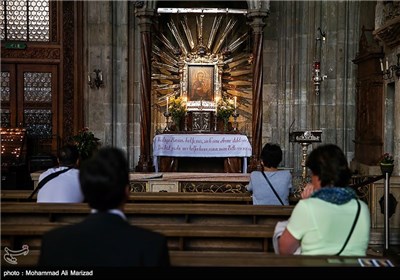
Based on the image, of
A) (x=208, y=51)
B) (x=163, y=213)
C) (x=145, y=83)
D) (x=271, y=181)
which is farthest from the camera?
(x=208, y=51)

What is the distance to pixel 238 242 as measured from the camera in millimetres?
3826

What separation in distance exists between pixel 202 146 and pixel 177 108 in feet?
5.40

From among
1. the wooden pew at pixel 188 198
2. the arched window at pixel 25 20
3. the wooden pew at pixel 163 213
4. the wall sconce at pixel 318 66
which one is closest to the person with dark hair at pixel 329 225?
the wooden pew at pixel 163 213

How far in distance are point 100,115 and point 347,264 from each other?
10.5 m

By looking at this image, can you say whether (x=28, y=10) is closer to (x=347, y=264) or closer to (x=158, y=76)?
(x=158, y=76)

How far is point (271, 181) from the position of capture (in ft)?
15.5

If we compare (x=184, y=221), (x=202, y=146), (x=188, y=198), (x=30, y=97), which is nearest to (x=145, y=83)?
(x=202, y=146)

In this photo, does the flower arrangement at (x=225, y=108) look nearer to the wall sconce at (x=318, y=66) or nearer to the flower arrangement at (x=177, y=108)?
the flower arrangement at (x=177, y=108)

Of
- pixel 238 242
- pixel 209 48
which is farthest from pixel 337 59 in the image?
pixel 238 242

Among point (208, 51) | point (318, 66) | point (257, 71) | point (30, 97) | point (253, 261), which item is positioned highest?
point (208, 51)

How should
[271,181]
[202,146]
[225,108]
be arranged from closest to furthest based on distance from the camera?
[271,181] → [202,146] → [225,108]

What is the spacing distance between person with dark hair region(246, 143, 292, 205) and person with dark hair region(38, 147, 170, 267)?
9.04 ft

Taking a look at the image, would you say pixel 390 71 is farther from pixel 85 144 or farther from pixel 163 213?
pixel 163 213

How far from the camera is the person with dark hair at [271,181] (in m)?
4.71
